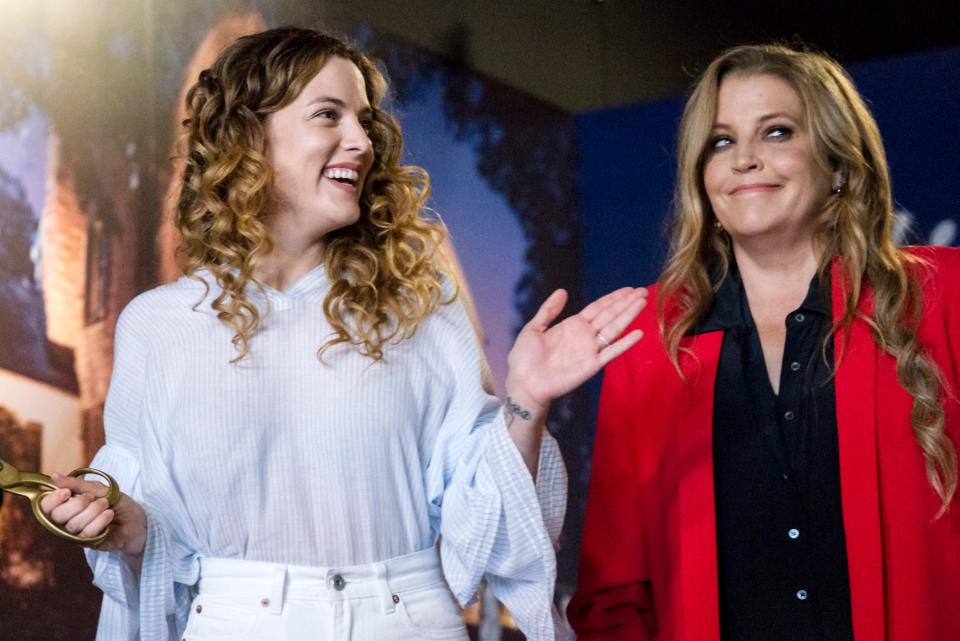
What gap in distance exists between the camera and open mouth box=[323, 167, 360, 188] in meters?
2.11

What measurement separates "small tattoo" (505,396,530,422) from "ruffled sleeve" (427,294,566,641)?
0.02 m

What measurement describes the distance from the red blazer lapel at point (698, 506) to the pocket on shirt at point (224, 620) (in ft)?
2.35

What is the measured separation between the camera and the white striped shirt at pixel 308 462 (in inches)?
76.7

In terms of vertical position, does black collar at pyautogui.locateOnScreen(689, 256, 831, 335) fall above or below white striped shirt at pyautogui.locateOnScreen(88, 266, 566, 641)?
above

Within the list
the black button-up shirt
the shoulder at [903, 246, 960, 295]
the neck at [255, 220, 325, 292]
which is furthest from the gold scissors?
the shoulder at [903, 246, 960, 295]

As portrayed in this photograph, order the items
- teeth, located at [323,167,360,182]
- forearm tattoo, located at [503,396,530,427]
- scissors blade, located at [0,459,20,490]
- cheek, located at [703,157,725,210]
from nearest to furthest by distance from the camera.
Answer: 1. scissors blade, located at [0,459,20,490]
2. forearm tattoo, located at [503,396,530,427]
3. teeth, located at [323,167,360,182]
4. cheek, located at [703,157,725,210]

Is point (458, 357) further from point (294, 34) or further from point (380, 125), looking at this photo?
point (294, 34)

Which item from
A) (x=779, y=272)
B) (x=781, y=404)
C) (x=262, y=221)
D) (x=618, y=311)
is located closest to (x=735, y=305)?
(x=779, y=272)

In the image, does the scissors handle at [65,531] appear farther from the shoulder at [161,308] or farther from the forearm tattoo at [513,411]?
the forearm tattoo at [513,411]

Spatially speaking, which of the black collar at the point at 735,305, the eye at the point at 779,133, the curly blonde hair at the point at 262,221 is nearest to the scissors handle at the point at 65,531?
the curly blonde hair at the point at 262,221

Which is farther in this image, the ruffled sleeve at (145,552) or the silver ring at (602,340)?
the ruffled sleeve at (145,552)

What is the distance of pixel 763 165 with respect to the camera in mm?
2205

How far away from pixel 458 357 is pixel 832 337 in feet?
2.13

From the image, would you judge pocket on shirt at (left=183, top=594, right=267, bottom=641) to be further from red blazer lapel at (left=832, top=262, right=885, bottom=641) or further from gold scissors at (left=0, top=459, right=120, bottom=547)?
red blazer lapel at (left=832, top=262, right=885, bottom=641)
